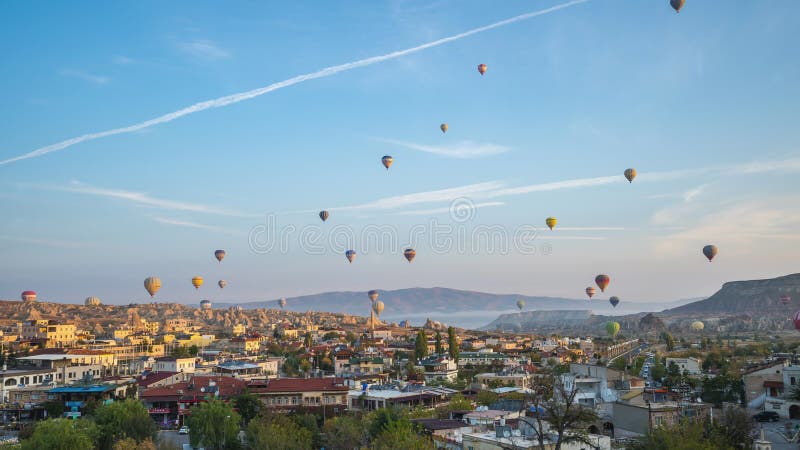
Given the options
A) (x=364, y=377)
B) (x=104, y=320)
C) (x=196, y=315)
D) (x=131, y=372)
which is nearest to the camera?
(x=364, y=377)

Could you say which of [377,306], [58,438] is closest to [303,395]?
[58,438]

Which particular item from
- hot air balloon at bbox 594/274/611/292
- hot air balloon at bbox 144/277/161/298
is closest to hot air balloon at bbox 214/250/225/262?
hot air balloon at bbox 144/277/161/298

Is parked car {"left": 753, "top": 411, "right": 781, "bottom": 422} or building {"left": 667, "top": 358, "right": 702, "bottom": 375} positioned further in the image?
building {"left": 667, "top": 358, "right": 702, "bottom": 375}

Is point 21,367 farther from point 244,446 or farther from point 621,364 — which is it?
point 621,364

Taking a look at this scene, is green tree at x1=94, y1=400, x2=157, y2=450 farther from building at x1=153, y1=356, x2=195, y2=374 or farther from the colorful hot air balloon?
the colorful hot air balloon

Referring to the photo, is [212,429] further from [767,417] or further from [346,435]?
[767,417]

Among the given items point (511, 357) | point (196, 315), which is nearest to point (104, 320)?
point (196, 315)

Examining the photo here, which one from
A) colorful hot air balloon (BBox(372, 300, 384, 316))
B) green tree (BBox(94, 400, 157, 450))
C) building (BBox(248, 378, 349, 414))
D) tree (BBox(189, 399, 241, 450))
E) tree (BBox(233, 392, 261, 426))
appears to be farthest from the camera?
colorful hot air balloon (BBox(372, 300, 384, 316))
